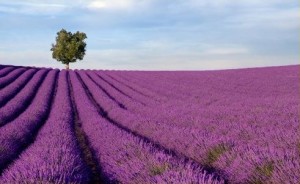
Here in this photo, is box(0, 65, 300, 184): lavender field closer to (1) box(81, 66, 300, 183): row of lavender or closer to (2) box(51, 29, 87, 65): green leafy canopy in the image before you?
(1) box(81, 66, 300, 183): row of lavender

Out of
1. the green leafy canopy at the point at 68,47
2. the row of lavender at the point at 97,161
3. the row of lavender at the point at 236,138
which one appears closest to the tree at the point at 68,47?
the green leafy canopy at the point at 68,47

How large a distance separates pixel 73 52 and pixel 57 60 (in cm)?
303

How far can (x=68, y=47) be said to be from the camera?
59062 mm

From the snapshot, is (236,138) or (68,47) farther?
(68,47)

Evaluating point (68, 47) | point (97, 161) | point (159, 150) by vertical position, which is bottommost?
point (97, 161)

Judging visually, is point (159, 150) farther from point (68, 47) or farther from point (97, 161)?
point (68, 47)

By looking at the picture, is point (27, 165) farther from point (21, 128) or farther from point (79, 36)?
point (79, 36)

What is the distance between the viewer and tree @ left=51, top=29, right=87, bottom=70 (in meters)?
59.0

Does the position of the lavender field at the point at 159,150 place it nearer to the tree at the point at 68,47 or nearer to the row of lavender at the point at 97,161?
the row of lavender at the point at 97,161

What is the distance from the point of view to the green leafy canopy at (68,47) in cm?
5900

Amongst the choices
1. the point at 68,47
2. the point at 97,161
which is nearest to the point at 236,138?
the point at 97,161

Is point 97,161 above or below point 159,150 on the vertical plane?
below

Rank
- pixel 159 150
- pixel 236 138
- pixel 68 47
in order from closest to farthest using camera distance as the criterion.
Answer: pixel 159 150 < pixel 236 138 < pixel 68 47

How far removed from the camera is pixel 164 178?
4414 millimetres
